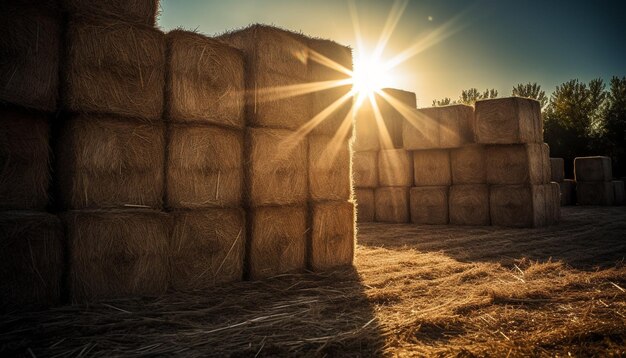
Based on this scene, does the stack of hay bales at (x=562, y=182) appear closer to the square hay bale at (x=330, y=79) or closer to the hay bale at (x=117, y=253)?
the square hay bale at (x=330, y=79)

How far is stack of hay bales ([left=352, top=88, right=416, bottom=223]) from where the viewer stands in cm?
1095

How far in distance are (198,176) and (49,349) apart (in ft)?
6.57

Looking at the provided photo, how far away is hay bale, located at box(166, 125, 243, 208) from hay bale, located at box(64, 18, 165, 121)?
36cm

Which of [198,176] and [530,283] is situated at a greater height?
[198,176]

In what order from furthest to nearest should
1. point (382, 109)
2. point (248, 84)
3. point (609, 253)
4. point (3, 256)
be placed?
point (382, 109)
point (609, 253)
point (248, 84)
point (3, 256)

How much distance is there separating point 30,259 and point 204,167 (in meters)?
1.66

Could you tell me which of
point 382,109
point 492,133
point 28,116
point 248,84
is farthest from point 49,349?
point 382,109

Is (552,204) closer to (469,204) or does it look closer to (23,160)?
(469,204)

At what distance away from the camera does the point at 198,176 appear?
4207 millimetres

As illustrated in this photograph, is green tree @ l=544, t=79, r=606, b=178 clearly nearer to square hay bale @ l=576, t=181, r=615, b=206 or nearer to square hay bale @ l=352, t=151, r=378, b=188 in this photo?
square hay bale @ l=576, t=181, r=615, b=206

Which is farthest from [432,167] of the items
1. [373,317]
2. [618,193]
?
[618,193]

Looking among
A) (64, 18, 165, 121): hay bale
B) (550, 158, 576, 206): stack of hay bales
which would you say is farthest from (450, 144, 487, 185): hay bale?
(550, 158, 576, 206): stack of hay bales

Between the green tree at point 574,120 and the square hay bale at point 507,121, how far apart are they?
17.7 meters

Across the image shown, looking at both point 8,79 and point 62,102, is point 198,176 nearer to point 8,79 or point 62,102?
point 62,102
